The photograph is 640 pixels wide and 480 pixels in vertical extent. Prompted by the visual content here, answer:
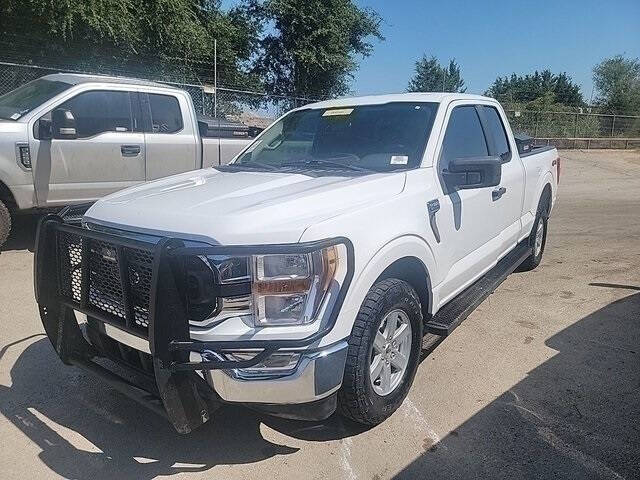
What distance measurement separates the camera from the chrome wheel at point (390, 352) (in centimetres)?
291

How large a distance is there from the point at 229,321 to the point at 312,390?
0.50 m

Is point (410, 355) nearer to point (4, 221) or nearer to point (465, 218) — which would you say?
point (465, 218)

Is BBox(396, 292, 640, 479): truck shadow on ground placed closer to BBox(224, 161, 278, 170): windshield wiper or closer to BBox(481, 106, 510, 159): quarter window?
BBox(481, 106, 510, 159): quarter window

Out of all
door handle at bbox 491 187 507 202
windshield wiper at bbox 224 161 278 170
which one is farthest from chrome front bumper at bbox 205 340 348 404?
door handle at bbox 491 187 507 202

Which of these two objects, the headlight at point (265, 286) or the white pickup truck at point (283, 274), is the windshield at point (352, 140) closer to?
the white pickup truck at point (283, 274)

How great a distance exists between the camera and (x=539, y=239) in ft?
20.3

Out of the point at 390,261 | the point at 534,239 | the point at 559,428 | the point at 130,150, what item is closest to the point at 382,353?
the point at 390,261

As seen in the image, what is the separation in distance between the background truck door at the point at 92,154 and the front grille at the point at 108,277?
385 centimetres

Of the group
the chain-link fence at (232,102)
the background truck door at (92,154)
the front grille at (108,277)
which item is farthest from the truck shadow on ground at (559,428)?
the chain-link fence at (232,102)

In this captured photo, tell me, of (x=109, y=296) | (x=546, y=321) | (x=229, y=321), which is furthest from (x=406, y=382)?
(x=546, y=321)

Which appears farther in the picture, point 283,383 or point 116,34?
point 116,34

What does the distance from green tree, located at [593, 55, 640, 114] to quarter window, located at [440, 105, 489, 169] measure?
2671 centimetres

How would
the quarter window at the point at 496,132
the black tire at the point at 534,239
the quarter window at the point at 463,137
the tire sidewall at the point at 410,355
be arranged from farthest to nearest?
the black tire at the point at 534,239 < the quarter window at the point at 496,132 < the quarter window at the point at 463,137 < the tire sidewall at the point at 410,355

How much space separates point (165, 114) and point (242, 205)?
16.6 ft
